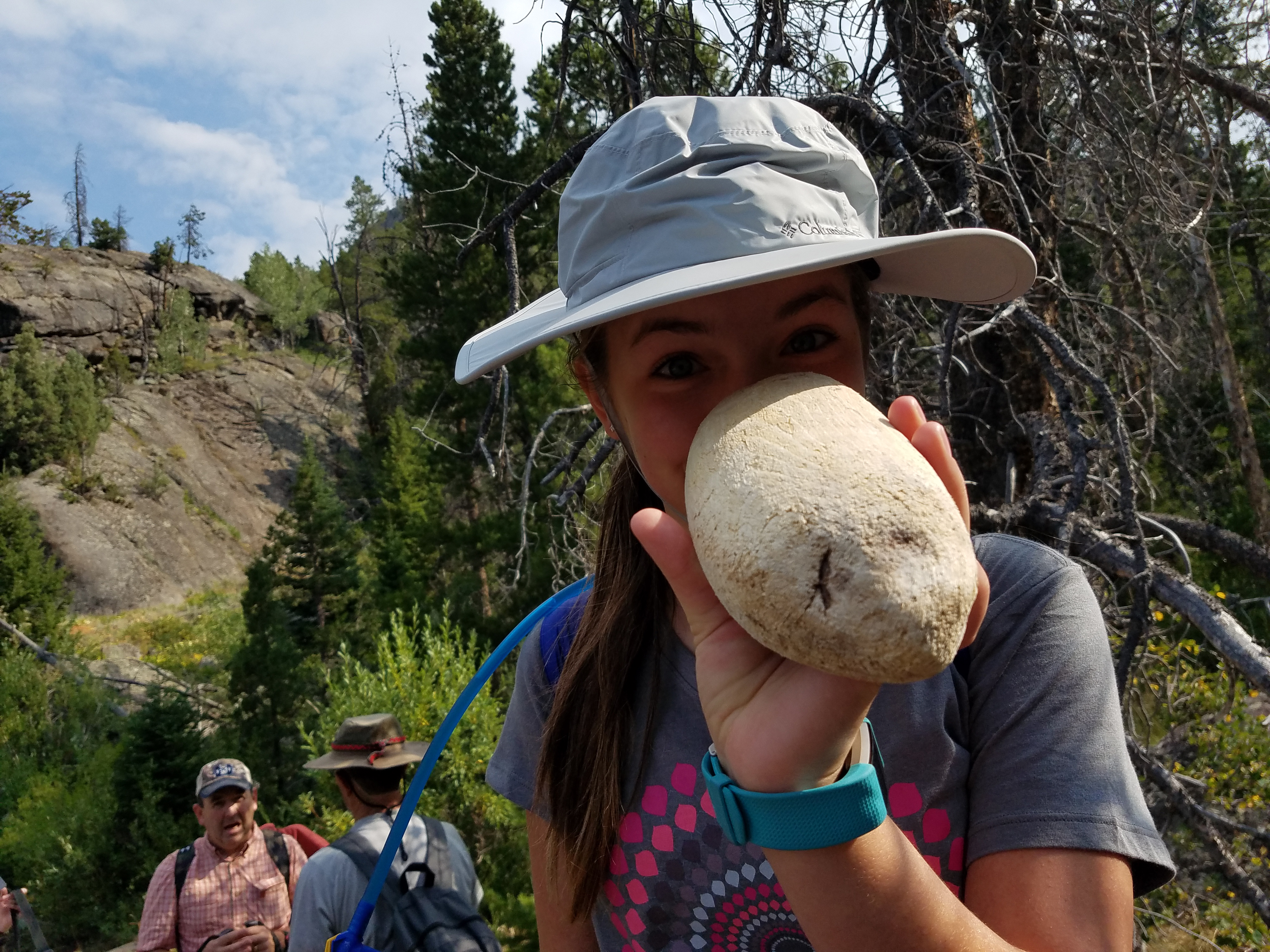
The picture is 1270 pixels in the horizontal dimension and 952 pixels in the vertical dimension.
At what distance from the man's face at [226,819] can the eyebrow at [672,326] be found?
15.3 feet

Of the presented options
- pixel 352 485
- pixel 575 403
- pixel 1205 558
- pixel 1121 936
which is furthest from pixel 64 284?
pixel 1121 936

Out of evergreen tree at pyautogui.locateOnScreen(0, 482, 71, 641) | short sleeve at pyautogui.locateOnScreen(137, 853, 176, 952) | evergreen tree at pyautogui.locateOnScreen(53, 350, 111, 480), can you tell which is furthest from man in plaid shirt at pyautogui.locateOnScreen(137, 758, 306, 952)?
evergreen tree at pyautogui.locateOnScreen(53, 350, 111, 480)

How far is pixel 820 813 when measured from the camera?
2.54ft

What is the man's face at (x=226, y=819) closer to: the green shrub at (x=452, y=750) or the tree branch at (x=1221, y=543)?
the green shrub at (x=452, y=750)

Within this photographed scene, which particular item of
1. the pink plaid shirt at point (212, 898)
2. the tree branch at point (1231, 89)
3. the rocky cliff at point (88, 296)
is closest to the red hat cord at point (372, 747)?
the pink plaid shirt at point (212, 898)

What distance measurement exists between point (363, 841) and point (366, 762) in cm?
69

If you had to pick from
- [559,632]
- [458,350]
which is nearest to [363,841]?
[559,632]

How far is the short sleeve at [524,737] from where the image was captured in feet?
4.49

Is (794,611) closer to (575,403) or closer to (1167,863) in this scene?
(1167,863)

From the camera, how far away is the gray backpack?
244 centimetres

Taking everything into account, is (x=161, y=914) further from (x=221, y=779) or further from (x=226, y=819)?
(x=221, y=779)

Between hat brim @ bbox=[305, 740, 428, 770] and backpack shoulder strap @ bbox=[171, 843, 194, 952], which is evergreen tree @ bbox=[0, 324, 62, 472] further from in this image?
hat brim @ bbox=[305, 740, 428, 770]

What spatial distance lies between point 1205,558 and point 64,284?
133 feet

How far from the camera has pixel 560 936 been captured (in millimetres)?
1336
